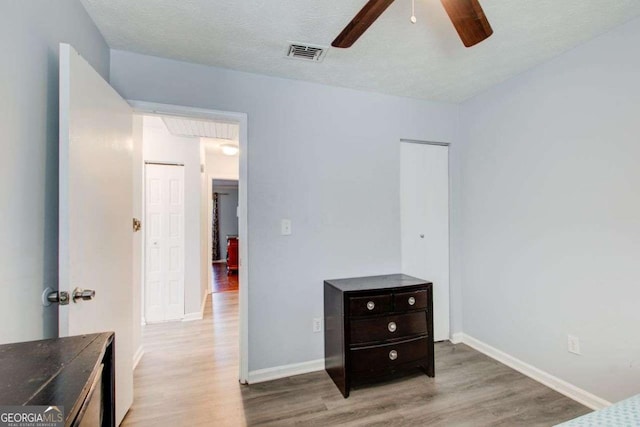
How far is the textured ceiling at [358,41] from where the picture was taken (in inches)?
64.8

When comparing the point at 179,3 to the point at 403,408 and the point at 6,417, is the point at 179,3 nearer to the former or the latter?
the point at 6,417

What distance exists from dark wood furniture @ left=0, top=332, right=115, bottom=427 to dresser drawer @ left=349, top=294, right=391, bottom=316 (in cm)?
158

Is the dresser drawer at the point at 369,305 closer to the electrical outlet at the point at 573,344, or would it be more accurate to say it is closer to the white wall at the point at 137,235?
the electrical outlet at the point at 573,344

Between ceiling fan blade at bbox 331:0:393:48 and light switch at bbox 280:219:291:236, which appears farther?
light switch at bbox 280:219:291:236

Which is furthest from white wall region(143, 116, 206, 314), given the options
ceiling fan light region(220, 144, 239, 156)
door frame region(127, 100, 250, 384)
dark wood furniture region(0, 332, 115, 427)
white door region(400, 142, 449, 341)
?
dark wood furniture region(0, 332, 115, 427)

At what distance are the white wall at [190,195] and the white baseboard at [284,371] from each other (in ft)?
6.11

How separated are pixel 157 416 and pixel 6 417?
70.9 inches

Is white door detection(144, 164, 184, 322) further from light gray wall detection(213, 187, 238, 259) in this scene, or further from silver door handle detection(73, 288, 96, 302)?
light gray wall detection(213, 187, 238, 259)

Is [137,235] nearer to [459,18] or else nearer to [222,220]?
[459,18]

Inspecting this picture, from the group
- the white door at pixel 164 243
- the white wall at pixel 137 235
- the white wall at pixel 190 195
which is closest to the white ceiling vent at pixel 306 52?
the white wall at pixel 137 235

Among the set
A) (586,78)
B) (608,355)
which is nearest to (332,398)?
(608,355)

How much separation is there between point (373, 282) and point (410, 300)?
317 millimetres

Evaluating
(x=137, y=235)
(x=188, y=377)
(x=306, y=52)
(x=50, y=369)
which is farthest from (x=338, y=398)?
(x=306, y=52)

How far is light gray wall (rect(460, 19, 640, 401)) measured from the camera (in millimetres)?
1815
